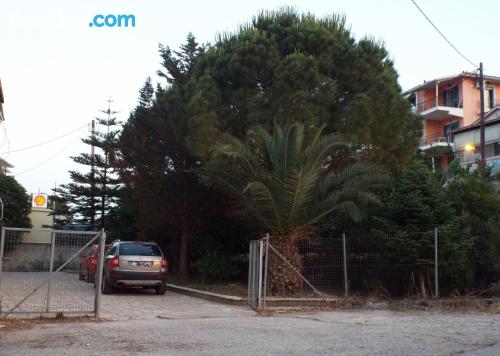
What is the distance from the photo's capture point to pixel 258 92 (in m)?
19.6

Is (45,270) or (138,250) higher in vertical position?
(138,250)

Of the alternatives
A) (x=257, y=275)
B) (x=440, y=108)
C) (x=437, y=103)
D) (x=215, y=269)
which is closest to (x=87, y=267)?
(x=257, y=275)

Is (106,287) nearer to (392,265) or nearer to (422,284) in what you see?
(392,265)

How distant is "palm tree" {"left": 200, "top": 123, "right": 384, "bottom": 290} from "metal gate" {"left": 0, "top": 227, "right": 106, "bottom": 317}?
5145mm

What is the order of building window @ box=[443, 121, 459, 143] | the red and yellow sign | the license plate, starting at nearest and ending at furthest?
the license plate
the red and yellow sign
building window @ box=[443, 121, 459, 143]

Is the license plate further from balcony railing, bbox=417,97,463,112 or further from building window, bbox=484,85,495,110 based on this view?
building window, bbox=484,85,495,110

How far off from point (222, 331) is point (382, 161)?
1223 centimetres

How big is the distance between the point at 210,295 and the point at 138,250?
2.58 metres

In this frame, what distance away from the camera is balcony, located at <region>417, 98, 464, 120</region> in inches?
1951

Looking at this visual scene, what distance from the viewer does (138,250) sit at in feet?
54.3

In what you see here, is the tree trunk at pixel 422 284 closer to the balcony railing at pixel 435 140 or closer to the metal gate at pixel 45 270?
the metal gate at pixel 45 270

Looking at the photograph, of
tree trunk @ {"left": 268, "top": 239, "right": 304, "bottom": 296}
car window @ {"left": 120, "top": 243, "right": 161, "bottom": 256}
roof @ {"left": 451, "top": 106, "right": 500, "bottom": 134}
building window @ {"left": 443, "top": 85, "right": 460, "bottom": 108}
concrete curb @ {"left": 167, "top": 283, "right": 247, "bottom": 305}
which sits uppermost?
building window @ {"left": 443, "top": 85, "right": 460, "bottom": 108}

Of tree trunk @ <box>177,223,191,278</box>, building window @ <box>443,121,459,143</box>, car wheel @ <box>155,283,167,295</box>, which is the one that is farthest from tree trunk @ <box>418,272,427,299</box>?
building window @ <box>443,121,459,143</box>

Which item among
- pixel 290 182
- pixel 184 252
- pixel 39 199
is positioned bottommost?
pixel 184 252
